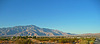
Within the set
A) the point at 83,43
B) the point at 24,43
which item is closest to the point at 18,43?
the point at 24,43

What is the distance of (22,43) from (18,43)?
3.37 ft

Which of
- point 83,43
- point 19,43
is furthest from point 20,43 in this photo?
point 83,43

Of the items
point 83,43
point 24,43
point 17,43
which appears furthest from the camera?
point 83,43

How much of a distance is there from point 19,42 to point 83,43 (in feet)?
46.8

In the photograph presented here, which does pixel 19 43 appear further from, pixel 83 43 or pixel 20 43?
pixel 83 43

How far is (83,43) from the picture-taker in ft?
107

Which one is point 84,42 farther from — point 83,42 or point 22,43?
point 22,43

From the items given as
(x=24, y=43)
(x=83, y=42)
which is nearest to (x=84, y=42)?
(x=83, y=42)

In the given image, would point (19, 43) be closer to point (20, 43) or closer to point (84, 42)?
point (20, 43)

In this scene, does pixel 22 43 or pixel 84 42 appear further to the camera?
pixel 84 42

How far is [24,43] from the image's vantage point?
2847 cm

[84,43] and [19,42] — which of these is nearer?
[19,42]

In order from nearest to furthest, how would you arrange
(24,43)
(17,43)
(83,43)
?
1. (17,43)
2. (24,43)
3. (83,43)

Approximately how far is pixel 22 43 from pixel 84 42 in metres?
13.9
